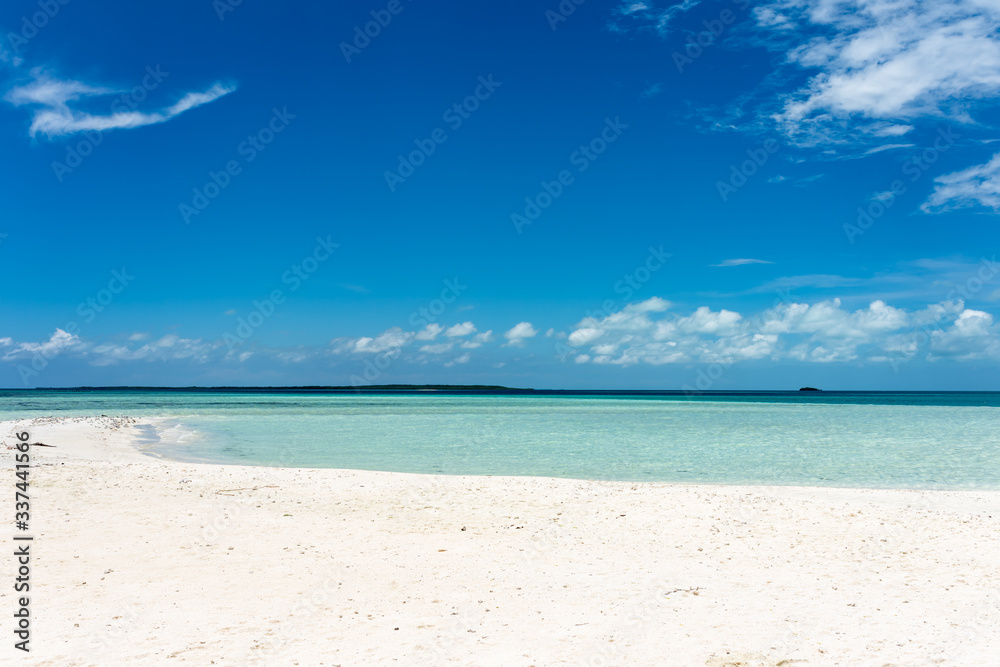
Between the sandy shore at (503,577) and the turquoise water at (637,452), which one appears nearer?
the sandy shore at (503,577)

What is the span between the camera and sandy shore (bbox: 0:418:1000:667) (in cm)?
618

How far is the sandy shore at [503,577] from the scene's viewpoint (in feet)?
20.3

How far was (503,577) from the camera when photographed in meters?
8.42

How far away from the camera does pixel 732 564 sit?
905 centimetres

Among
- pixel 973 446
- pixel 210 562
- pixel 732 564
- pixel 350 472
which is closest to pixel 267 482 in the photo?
pixel 350 472

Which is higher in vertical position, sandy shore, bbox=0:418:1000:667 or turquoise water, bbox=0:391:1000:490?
sandy shore, bbox=0:418:1000:667

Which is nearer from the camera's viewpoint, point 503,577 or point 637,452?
point 503,577

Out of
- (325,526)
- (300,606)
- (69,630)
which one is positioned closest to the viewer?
(69,630)

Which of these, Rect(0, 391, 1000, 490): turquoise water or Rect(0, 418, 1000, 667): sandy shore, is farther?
Rect(0, 391, 1000, 490): turquoise water

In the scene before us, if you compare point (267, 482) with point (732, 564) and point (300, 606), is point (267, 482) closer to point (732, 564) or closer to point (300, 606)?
point (300, 606)

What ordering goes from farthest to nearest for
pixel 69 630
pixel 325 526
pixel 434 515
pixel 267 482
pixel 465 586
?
pixel 267 482
pixel 434 515
pixel 325 526
pixel 465 586
pixel 69 630

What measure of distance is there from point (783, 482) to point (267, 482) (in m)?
13.8

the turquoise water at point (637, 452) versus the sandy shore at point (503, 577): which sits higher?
the sandy shore at point (503, 577)

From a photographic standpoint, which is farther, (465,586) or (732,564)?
(732,564)
